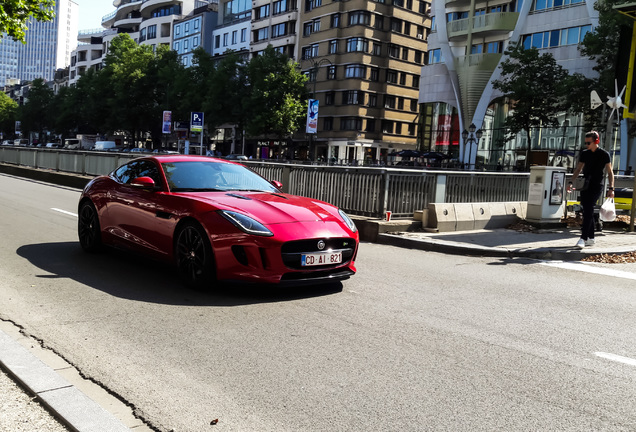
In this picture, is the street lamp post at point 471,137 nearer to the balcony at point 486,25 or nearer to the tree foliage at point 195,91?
the balcony at point 486,25

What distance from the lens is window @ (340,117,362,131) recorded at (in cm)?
7125

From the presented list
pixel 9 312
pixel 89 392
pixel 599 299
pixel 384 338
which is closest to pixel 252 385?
pixel 89 392

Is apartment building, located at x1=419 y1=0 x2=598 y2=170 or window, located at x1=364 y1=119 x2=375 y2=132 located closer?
apartment building, located at x1=419 y1=0 x2=598 y2=170

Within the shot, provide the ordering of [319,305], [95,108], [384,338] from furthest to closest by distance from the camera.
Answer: [95,108], [319,305], [384,338]

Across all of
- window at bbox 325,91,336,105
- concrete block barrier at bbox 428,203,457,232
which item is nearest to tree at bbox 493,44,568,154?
window at bbox 325,91,336,105

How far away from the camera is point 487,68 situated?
56875 mm

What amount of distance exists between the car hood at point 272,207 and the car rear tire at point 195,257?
13.8 inches

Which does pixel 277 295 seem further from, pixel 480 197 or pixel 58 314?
pixel 480 197

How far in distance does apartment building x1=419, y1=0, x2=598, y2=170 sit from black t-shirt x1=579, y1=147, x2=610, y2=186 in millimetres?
40188

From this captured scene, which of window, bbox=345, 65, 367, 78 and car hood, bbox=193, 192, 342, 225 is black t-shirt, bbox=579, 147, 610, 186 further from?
window, bbox=345, 65, 367, 78

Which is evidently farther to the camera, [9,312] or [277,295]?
[277,295]

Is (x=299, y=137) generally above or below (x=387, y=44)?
below

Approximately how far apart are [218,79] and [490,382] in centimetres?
6580

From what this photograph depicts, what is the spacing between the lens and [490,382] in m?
3.91
